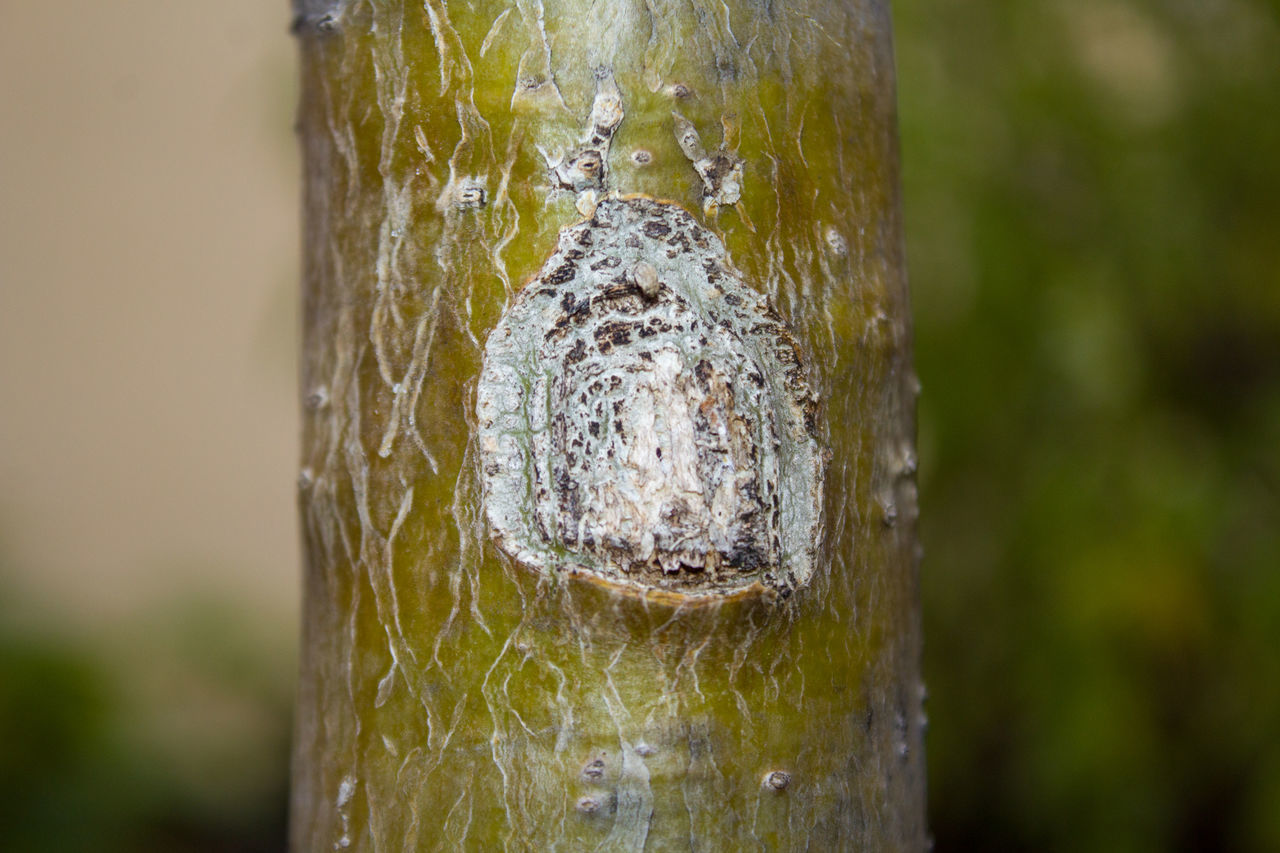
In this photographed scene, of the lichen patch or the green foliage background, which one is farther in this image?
→ the green foliage background

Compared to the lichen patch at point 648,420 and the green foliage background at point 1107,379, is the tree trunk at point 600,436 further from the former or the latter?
the green foliage background at point 1107,379

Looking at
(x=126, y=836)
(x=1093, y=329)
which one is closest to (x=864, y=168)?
(x=1093, y=329)

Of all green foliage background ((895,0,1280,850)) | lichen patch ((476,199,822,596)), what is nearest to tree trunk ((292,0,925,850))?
lichen patch ((476,199,822,596))

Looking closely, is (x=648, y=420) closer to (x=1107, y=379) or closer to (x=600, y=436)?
(x=600, y=436)

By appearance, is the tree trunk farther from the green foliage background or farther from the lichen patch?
the green foliage background

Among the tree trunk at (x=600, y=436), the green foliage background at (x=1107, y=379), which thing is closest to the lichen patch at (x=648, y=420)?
the tree trunk at (x=600, y=436)

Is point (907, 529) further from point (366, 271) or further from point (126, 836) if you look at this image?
point (126, 836)

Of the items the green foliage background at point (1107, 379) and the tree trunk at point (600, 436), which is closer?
the tree trunk at point (600, 436)

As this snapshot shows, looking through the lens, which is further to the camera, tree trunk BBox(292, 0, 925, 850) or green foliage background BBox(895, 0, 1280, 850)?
green foliage background BBox(895, 0, 1280, 850)
